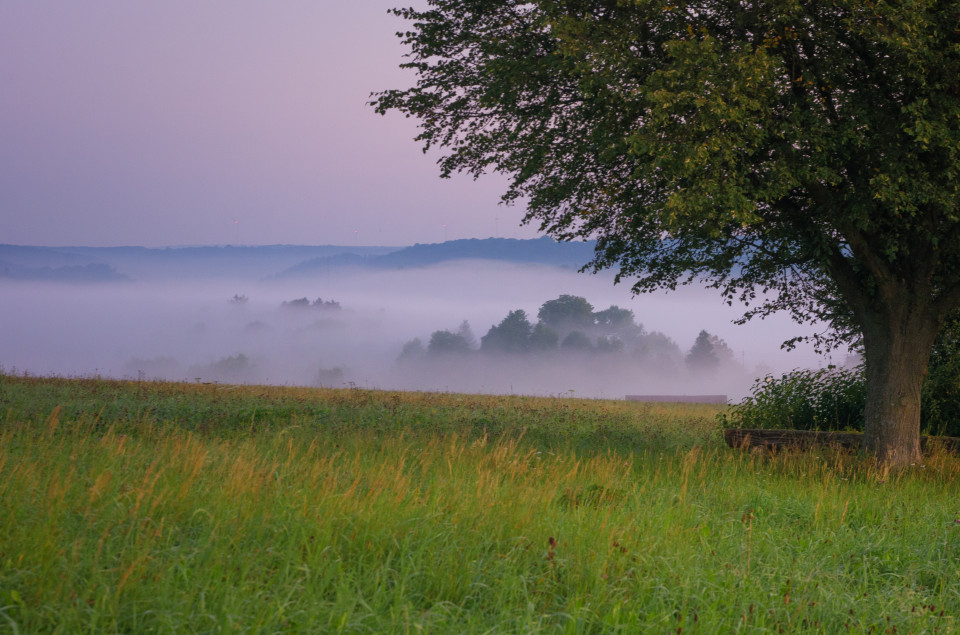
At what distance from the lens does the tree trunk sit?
14.0m

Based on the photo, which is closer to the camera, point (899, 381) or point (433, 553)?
point (433, 553)

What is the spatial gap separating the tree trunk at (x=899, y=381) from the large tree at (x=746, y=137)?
0.11ft

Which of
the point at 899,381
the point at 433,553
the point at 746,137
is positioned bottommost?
the point at 433,553

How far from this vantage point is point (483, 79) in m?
15.0

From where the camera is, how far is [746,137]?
12016 millimetres

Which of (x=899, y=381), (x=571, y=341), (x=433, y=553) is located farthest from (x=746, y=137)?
(x=571, y=341)

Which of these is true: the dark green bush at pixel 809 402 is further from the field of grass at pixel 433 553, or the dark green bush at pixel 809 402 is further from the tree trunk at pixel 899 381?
the field of grass at pixel 433 553

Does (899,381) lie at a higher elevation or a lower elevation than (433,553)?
higher

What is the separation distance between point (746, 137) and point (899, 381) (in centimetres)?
592

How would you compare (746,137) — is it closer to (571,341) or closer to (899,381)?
(899,381)

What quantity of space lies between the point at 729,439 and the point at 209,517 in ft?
43.8

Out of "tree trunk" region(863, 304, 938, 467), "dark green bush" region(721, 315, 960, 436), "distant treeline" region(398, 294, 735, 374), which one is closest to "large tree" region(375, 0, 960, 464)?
"tree trunk" region(863, 304, 938, 467)

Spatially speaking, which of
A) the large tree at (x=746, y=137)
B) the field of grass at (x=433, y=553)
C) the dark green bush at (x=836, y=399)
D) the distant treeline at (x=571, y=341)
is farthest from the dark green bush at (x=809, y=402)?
the distant treeline at (x=571, y=341)

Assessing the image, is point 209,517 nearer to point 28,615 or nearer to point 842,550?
point 28,615
